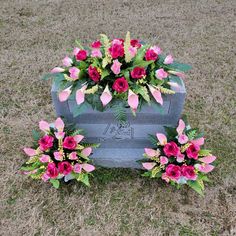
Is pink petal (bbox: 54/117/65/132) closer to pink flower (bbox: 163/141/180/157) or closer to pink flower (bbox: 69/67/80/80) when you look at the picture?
pink flower (bbox: 69/67/80/80)

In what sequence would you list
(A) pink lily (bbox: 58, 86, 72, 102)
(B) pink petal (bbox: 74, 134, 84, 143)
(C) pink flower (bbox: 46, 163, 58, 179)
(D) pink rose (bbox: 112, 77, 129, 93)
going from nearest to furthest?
(D) pink rose (bbox: 112, 77, 129, 93), (A) pink lily (bbox: 58, 86, 72, 102), (C) pink flower (bbox: 46, 163, 58, 179), (B) pink petal (bbox: 74, 134, 84, 143)

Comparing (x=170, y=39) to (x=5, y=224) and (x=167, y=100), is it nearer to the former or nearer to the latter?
(x=167, y=100)

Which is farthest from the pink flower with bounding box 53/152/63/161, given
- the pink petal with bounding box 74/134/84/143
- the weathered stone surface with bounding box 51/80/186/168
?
the weathered stone surface with bounding box 51/80/186/168

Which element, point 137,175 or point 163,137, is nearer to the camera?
point 163,137

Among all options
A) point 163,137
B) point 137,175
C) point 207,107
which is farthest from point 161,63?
point 207,107

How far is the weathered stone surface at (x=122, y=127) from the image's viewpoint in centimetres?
240

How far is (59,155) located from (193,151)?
3.46ft

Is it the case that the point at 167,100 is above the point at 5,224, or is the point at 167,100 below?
above

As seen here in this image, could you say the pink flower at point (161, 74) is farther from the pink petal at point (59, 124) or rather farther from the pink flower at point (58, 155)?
the pink flower at point (58, 155)

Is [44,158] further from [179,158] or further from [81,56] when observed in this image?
[179,158]

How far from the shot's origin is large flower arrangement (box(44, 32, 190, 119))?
2.14 metres

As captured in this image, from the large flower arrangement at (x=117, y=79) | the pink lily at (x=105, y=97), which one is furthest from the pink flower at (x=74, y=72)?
the pink lily at (x=105, y=97)

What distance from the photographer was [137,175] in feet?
9.04

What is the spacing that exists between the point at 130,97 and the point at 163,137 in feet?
1.77
